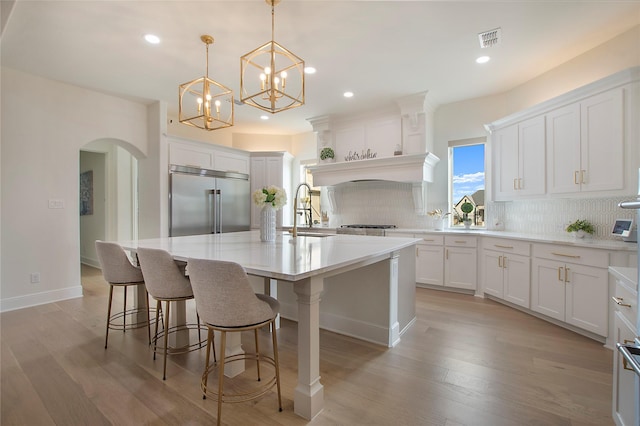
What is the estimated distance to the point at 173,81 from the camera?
12.9 ft

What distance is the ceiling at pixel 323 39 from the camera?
2.54 meters

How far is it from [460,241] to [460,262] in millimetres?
290

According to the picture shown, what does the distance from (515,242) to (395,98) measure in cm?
263

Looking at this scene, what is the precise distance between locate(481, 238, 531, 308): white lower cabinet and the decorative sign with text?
2.22 metres

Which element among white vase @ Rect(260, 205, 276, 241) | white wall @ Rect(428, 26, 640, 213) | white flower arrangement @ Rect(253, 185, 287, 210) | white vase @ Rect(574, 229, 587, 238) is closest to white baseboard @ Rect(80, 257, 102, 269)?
white vase @ Rect(260, 205, 276, 241)

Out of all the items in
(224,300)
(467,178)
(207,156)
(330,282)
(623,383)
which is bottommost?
(623,383)

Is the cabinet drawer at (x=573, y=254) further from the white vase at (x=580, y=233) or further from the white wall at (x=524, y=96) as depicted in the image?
the white wall at (x=524, y=96)

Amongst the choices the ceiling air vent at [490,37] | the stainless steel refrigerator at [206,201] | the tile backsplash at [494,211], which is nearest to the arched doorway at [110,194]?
the stainless steel refrigerator at [206,201]

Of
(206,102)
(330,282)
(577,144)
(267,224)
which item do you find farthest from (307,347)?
(577,144)

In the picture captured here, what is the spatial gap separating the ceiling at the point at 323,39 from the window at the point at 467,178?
0.88 m

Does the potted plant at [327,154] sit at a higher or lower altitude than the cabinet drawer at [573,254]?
higher

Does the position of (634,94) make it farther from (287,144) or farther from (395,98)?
(287,144)

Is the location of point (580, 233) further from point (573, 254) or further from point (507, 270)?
point (507, 270)

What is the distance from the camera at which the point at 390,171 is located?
15.7 ft
